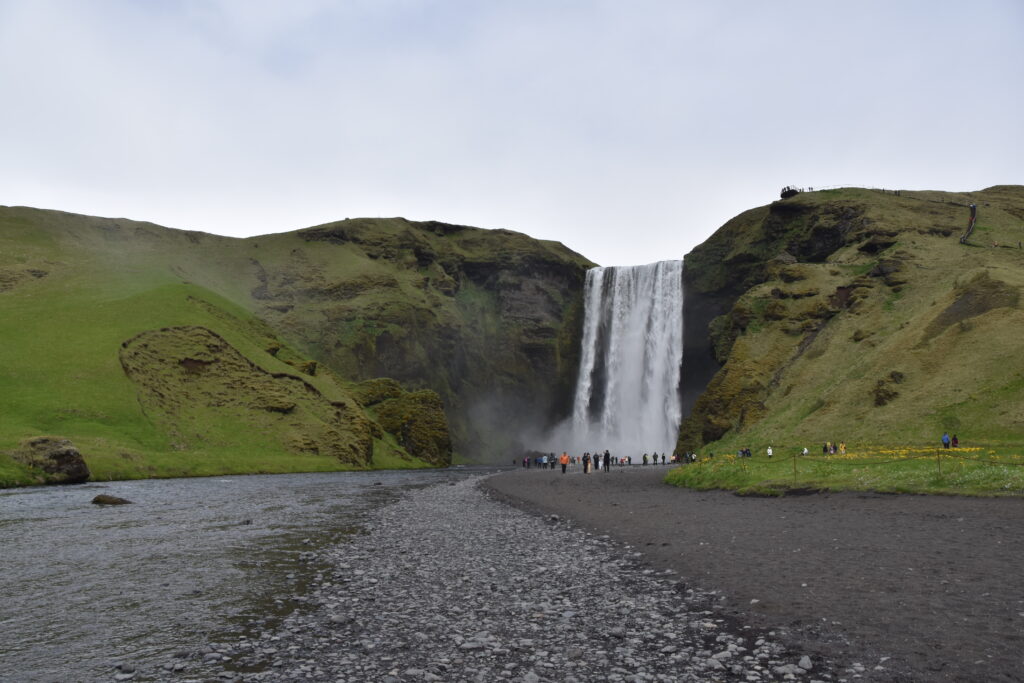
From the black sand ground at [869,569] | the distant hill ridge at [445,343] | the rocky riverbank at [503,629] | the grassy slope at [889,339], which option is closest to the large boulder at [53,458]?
the distant hill ridge at [445,343]

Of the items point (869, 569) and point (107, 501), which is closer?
point (869, 569)

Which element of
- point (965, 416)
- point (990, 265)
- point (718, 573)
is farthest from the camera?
point (990, 265)

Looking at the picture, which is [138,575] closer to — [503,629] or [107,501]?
[503,629]

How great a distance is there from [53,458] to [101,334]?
119ft

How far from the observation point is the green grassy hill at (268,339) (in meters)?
65.5

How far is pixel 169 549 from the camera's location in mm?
18969

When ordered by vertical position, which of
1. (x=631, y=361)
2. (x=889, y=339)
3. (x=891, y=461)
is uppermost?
(x=631, y=361)

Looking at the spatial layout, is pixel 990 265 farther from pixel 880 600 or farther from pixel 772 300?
pixel 880 600

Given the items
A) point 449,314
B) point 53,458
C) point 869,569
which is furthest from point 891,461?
point 449,314

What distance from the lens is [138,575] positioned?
15.4m

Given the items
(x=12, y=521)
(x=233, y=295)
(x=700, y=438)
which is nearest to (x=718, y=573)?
(x=12, y=521)

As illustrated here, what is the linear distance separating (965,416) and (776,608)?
3989 cm

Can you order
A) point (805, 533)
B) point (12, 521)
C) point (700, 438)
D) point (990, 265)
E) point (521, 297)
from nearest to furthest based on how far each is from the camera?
point (805, 533), point (12, 521), point (990, 265), point (700, 438), point (521, 297)

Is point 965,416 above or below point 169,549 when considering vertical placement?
above
